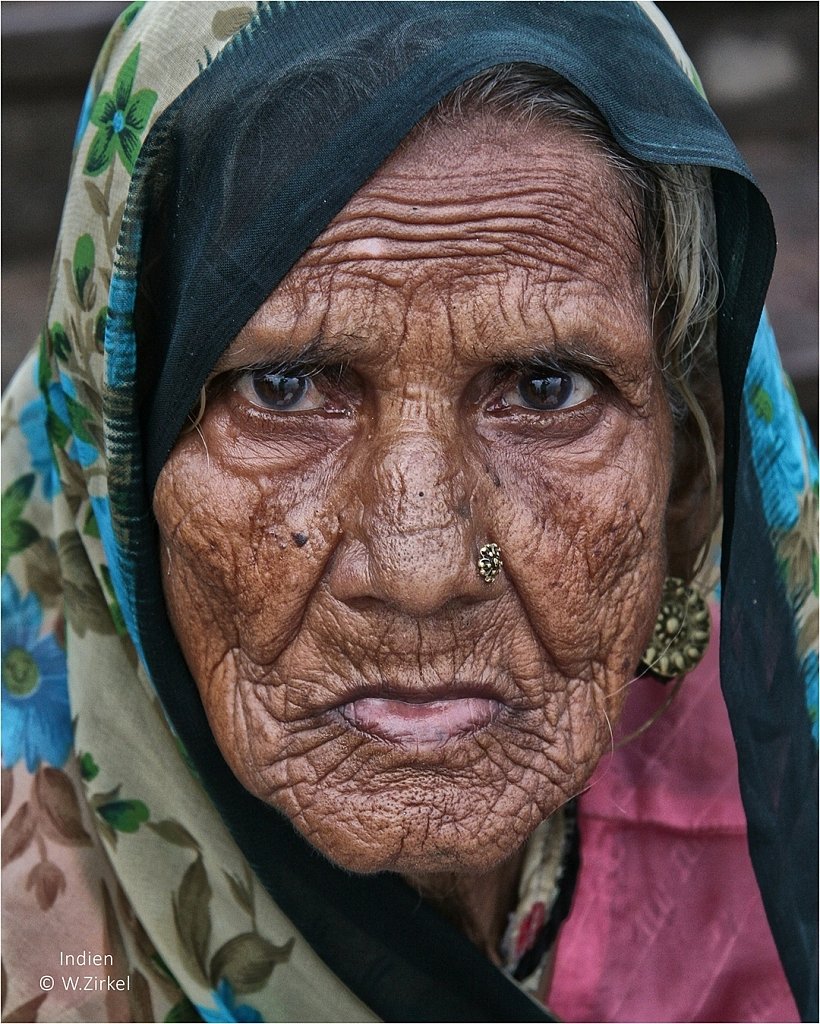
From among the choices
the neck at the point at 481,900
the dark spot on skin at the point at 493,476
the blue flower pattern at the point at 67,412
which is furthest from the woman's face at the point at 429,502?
the neck at the point at 481,900

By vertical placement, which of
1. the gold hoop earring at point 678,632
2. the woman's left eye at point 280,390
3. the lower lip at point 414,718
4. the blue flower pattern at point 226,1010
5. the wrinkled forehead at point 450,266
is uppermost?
the wrinkled forehead at point 450,266

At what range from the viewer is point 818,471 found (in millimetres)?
2596

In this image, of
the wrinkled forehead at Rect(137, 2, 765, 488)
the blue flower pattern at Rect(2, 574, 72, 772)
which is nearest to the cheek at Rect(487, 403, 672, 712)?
the wrinkled forehead at Rect(137, 2, 765, 488)

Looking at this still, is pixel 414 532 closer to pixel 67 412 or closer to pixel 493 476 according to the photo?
pixel 493 476

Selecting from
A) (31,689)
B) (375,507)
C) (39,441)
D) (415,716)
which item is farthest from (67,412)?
(415,716)

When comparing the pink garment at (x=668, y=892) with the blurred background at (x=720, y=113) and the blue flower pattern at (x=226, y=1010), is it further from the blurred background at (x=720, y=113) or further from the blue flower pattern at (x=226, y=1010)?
the blurred background at (x=720, y=113)

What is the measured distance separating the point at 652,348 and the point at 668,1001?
1240mm

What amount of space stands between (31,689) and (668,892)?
1.27 metres

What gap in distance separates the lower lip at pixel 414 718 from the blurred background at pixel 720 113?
95.3 inches

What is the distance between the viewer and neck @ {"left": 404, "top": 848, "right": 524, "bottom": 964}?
241 centimetres

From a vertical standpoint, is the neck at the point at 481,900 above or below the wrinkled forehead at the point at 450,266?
below

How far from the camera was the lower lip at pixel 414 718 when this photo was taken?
1856 mm

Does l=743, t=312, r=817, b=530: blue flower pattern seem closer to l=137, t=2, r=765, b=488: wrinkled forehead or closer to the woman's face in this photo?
the woman's face

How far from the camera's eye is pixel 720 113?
4395mm
